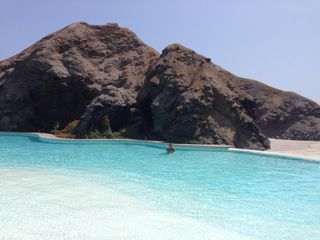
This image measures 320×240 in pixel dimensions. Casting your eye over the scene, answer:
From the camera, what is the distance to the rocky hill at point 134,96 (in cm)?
2888

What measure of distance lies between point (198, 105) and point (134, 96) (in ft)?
22.9

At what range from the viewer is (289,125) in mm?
42656

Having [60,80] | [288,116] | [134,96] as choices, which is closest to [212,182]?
[134,96]

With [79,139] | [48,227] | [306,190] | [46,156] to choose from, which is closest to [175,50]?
[79,139]

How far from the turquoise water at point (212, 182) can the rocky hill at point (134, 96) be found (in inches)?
190

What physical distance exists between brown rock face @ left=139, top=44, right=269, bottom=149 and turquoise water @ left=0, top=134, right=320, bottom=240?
3.58m

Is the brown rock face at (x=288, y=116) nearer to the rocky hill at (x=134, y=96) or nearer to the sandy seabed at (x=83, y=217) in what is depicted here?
the rocky hill at (x=134, y=96)

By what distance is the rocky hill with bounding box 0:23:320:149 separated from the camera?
28875mm

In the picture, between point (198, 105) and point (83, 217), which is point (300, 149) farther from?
point (83, 217)

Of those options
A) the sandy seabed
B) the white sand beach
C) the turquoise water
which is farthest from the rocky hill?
the sandy seabed

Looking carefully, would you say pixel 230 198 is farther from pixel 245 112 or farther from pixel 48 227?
pixel 245 112

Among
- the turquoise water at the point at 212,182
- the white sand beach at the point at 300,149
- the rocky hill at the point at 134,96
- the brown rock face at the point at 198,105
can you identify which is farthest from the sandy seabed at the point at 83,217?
the rocky hill at the point at 134,96

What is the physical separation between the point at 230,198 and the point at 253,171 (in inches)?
234

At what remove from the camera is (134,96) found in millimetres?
33344
